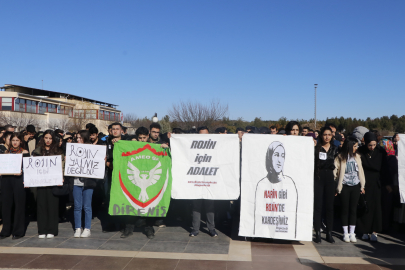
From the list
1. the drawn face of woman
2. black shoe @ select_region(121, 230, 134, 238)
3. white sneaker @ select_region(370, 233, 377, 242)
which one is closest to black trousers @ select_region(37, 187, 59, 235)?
black shoe @ select_region(121, 230, 134, 238)

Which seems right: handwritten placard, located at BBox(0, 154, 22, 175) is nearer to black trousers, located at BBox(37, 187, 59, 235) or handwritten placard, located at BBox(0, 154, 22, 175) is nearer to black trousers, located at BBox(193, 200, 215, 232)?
black trousers, located at BBox(37, 187, 59, 235)

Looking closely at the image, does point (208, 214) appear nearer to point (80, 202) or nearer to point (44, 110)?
point (80, 202)

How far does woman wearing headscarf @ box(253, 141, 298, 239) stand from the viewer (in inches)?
219

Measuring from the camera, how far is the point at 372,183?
5969 mm

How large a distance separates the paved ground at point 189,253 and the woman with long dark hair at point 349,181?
38 cm

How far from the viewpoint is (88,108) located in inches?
2623

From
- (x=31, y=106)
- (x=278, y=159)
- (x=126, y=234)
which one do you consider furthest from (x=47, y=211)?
(x=31, y=106)

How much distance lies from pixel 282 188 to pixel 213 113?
30.3 metres

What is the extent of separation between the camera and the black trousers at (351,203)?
5781 millimetres

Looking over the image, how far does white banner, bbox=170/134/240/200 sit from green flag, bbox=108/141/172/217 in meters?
0.22

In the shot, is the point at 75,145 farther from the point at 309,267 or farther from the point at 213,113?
the point at 213,113

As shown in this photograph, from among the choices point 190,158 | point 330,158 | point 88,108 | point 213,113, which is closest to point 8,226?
point 190,158

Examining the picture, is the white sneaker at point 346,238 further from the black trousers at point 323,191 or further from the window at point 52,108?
the window at point 52,108

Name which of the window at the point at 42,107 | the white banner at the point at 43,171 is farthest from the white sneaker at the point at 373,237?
the window at the point at 42,107
